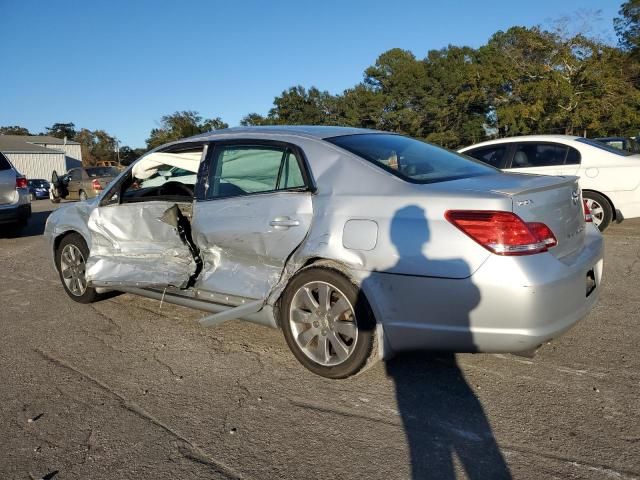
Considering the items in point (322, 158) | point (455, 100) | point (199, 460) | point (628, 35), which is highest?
point (628, 35)

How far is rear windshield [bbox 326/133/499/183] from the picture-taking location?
3551mm

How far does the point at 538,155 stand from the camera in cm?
846

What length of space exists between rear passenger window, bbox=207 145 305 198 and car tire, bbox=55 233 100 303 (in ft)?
6.34

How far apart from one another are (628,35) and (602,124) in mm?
16300

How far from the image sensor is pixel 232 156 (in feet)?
13.9

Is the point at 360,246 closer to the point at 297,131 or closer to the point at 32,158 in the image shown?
the point at 297,131

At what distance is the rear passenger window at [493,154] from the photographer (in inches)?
340

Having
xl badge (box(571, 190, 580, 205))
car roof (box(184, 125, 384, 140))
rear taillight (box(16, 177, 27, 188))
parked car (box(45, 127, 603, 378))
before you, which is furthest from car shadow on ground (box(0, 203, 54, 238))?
xl badge (box(571, 190, 580, 205))

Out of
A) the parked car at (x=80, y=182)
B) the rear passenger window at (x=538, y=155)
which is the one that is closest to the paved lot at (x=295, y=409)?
the rear passenger window at (x=538, y=155)

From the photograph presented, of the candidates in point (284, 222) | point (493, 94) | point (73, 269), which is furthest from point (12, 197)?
point (493, 94)

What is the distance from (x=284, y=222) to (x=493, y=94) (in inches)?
1688

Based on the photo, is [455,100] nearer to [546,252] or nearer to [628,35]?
[628,35]

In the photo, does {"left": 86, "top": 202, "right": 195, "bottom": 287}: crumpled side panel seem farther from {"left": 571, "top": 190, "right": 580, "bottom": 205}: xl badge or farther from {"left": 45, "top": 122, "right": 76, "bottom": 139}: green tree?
{"left": 45, "top": 122, "right": 76, "bottom": 139}: green tree

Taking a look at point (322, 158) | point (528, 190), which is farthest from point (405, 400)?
point (322, 158)
